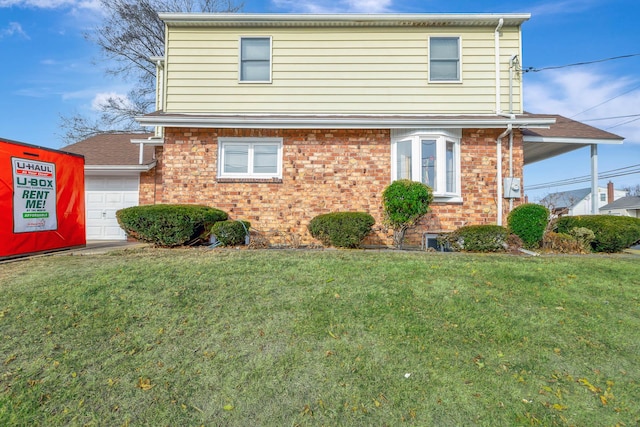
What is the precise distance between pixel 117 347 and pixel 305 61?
27.1 ft

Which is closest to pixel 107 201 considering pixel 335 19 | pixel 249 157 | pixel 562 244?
pixel 249 157

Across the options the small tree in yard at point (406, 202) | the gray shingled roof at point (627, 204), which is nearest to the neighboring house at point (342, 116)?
the small tree in yard at point (406, 202)

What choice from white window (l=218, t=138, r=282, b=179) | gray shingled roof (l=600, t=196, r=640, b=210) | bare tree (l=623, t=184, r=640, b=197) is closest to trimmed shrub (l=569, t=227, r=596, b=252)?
white window (l=218, t=138, r=282, b=179)

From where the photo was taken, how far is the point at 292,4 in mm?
9820

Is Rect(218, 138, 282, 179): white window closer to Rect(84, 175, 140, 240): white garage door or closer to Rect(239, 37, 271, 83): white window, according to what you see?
Rect(239, 37, 271, 83): white window

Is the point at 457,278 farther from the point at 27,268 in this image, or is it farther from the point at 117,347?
the point at 27,268

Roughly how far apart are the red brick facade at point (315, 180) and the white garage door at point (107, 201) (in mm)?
2794

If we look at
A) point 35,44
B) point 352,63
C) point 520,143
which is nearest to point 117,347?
point 352,63

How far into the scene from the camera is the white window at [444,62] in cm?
916

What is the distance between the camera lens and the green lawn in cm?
242

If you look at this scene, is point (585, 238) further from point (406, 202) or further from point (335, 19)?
point (335, 19)

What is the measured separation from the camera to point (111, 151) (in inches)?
461

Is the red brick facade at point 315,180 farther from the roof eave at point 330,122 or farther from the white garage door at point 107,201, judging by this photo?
the white garage door at point 107,201

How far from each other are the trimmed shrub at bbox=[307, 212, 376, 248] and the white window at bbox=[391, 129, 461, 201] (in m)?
2.05
